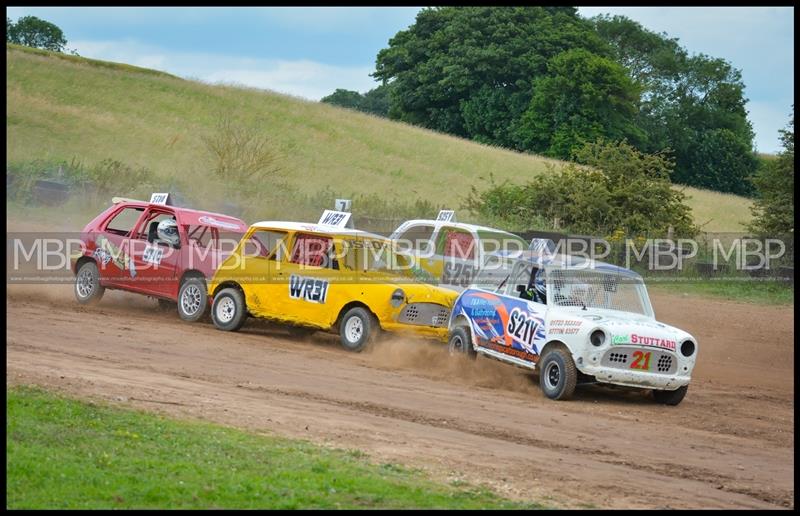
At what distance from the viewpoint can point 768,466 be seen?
1081 cm

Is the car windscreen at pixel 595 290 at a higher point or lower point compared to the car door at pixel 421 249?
lower

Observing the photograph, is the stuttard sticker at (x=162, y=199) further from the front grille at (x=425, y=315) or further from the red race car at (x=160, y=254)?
the front grille at (x=425, y=315)

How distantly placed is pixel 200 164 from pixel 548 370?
105 feet

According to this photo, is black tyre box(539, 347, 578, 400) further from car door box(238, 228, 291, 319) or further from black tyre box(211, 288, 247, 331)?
black tyre box(211, 288, 247, 331)

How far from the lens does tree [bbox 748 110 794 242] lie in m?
32.3

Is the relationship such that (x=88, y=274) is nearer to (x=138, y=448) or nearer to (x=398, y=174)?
(x=138, y=448)

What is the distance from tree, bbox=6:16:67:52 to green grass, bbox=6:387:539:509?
97.0 m

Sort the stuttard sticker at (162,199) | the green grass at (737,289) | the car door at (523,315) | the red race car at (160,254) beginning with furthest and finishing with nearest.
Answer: the green grass at (737,289)
the stuttard sticker at (162,199)
the red race car at (160,254)
the car door at (523,315)

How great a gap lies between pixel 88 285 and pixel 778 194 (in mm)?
21007

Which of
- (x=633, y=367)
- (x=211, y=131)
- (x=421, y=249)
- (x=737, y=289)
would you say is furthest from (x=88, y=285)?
(x=211, y=131)

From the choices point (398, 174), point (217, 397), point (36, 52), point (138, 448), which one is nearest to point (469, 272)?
point (217, 397)

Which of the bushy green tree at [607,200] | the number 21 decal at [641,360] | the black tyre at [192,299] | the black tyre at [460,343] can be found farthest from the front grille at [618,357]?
the bushy green tree at [607,200]

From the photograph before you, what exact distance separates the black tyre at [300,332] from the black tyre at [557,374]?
5172 mm

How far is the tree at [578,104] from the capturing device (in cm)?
7219
